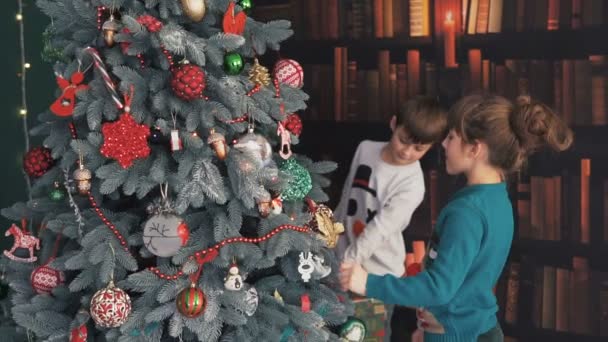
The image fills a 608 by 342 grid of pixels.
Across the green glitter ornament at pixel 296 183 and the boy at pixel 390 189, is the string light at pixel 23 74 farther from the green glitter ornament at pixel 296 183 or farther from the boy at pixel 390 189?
the green glitter ornament at pixel 296 183

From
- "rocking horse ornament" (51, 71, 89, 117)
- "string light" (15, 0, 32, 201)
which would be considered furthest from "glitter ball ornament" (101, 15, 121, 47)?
"string light" (15, 0, 32, 201)

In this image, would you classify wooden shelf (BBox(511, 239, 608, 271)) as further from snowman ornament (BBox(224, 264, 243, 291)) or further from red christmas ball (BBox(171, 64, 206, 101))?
red christmas ball (BBox(171, 64, 206, 101))

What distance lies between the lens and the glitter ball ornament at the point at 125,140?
6.75ft

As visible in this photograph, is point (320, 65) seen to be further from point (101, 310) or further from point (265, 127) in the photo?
point (101, 310)

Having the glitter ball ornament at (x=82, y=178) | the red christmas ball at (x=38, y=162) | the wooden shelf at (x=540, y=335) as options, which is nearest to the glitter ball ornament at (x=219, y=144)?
the glitter ball ornament at (x=82, y=178)

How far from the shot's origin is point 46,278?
230cm

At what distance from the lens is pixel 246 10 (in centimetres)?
236

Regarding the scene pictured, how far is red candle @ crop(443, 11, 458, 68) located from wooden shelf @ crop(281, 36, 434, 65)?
0.06 m

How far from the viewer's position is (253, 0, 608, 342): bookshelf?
8.84 feet

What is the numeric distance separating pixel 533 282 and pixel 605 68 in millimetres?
804

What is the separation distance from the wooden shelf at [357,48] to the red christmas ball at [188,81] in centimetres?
123

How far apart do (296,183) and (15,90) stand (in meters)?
1.71

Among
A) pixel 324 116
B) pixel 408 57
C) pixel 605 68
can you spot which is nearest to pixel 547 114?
pixel 605 68

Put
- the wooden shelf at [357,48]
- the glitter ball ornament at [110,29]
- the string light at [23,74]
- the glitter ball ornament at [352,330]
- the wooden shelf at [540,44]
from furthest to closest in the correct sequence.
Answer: the string light at [23,74], the wooden shelf at [357,48], the wooden shelf at [540,44], the glitter ball ornament at [352,330], the glitter ball ornament at [110,29]
